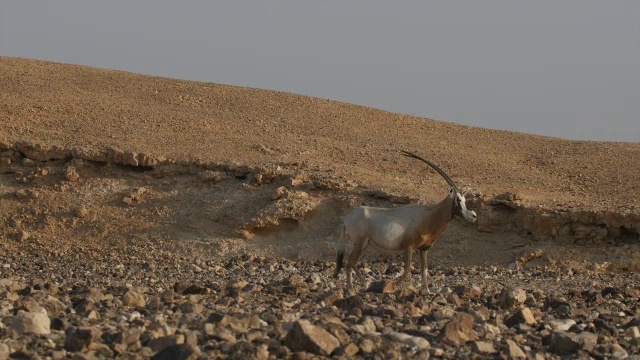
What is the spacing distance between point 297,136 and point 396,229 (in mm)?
10791

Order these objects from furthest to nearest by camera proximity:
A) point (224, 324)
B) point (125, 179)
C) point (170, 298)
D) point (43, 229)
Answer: point (125, 179), point (43, 229), point (170, 298), point (224, 324)

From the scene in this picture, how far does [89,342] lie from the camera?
6.95 meters

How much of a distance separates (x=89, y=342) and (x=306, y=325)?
4.78ft

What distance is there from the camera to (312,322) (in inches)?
309

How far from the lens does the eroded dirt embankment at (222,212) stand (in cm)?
1633

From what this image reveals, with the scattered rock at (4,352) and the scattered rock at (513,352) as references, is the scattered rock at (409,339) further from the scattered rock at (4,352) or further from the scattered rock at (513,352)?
the scattered rock at (4,352)

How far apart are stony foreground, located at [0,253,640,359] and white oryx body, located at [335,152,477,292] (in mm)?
494

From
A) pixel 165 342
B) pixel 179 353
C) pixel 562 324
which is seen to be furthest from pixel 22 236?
pixel 179 353

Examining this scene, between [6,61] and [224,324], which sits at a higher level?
[6,61]

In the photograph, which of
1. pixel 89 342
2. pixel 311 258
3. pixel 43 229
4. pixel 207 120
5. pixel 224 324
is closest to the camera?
pixel 89 342

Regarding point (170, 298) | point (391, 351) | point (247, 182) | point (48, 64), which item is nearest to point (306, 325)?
point (391, 351)

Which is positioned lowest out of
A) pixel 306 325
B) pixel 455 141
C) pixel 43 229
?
pixel 43 229

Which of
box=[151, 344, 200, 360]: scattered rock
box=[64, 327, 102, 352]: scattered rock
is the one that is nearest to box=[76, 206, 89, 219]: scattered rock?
box=[64, 327, 102, 352]: scattered rock

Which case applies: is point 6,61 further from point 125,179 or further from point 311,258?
point 311,258
